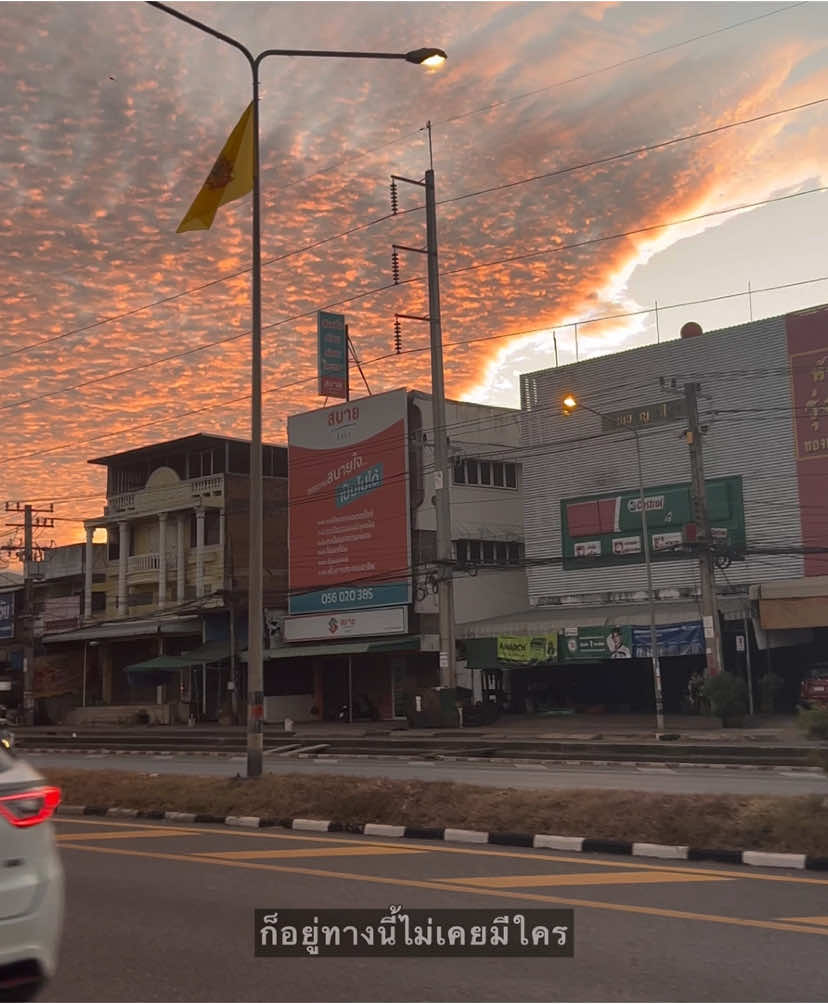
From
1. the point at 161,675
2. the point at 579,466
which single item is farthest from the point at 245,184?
the point at 161,675

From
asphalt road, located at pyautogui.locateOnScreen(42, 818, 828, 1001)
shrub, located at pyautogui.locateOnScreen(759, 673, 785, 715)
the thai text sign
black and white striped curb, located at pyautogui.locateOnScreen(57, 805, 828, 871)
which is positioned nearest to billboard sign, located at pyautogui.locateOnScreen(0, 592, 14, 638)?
shrub, located at pyautogui.locateOnScreen(759, 673, 785, 715)

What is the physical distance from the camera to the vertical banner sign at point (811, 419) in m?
38.6

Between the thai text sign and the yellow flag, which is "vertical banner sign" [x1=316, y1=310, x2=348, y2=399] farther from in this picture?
the thai text sign

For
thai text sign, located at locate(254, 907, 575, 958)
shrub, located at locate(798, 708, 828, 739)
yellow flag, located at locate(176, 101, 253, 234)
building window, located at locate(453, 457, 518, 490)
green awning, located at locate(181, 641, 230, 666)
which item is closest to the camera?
thai text sign, located at locate(254, 907, 575, 958)

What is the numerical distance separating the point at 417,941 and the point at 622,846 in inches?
165

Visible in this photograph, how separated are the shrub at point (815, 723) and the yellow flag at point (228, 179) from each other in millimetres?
12440

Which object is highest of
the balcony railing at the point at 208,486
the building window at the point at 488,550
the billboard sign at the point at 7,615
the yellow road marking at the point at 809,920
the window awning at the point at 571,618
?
the balcony railing at the point at 208,486

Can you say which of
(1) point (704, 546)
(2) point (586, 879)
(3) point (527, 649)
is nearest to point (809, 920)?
(2) point (586, 879)

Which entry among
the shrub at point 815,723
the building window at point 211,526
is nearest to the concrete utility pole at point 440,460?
the building window at point 211,526

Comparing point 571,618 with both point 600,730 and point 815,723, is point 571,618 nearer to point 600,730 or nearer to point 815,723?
point 600,730

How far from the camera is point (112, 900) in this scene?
876cm

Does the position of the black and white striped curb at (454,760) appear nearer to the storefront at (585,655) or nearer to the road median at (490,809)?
the road median at (490,809)

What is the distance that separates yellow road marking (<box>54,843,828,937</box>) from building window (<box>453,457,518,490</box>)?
128 feet

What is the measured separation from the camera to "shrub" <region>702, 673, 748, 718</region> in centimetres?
3325
